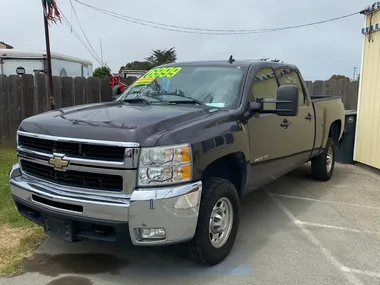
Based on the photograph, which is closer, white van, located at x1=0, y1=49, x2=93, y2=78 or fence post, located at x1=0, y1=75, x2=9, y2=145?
fence post, located at x1=0, y1=75, x2=9, y2=145

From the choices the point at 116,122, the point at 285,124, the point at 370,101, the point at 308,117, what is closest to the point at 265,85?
the point at 285,124

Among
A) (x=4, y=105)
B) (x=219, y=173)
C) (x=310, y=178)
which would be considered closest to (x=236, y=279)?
(x=219, y=173)

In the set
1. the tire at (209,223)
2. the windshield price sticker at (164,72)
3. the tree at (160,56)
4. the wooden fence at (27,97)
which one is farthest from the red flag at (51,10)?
the tree at (160,56)

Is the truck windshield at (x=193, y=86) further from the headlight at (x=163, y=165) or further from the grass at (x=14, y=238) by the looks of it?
the grass at (x=14, y=238)

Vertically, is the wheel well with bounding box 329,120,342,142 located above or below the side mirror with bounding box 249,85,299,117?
below

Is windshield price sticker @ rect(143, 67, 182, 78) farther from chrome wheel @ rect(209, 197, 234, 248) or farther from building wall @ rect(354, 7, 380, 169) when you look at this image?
building wall @ rect(354, 7, 380, 169)

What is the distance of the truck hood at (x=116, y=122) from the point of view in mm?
3207

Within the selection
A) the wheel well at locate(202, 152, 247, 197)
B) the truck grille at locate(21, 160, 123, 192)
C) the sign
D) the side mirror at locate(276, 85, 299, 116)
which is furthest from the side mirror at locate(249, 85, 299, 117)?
the sign

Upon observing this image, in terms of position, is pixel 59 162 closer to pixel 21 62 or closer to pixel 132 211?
pixel 132 211

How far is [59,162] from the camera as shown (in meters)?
3.42

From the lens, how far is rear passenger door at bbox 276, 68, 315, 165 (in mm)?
5484

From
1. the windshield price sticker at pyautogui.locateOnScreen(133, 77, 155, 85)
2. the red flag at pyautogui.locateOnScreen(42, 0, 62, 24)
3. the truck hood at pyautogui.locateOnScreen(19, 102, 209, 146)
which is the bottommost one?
the truck hood at pyautogui.locateOnScreen(19, 102, 209, 146)

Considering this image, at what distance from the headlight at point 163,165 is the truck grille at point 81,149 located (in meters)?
0.20

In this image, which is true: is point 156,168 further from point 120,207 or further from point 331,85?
point 331,85
